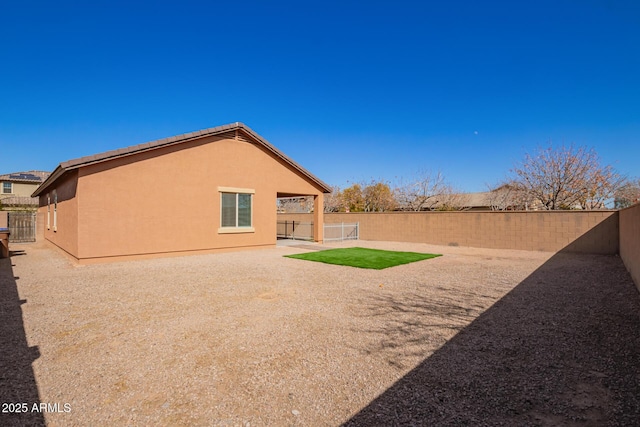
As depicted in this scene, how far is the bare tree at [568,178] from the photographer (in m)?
21.9

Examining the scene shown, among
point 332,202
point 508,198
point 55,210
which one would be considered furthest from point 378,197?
point 55,210

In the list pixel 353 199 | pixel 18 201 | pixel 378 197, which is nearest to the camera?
pixel 18 201

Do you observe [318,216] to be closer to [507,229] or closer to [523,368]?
[507,229]

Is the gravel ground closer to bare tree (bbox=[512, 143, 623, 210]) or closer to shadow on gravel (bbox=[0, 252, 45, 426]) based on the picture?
shadow on gravel (bbox=[0, 252, 45, 426])

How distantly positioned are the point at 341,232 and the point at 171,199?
11223mm

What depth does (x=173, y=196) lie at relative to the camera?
1213 cm

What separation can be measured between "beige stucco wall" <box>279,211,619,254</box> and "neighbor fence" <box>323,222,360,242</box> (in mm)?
810

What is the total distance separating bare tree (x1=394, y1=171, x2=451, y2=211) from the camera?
32062mm

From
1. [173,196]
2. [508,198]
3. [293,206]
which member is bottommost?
[173,196]

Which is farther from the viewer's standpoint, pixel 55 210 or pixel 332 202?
pixel 332 202

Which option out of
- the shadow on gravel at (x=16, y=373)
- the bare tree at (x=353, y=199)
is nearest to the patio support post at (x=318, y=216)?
the shadow on gravel at (x=16, y=373)

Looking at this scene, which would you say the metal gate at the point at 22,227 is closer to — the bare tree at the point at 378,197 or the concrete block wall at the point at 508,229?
the concrete block wall at the point at 508,229

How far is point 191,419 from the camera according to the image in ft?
8.68

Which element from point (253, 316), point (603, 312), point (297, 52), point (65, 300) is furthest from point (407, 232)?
point (65, 300)
